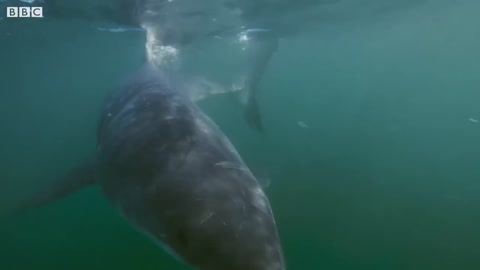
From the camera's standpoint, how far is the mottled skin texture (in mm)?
2717

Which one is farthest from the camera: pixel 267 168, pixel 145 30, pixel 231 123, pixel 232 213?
pixel 231 123

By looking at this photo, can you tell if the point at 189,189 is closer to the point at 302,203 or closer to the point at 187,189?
the point at 187,189

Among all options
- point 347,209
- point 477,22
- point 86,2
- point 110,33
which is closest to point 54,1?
point 86,2

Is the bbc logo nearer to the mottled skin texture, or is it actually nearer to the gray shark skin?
the gray shark skin

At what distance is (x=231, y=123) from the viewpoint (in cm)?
5456

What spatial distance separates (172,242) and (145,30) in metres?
19.5

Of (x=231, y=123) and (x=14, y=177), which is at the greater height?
(x=14, y=177)

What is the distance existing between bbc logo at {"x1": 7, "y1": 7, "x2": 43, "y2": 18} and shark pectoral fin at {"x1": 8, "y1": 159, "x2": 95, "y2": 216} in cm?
1345

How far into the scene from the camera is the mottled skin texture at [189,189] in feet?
8.91

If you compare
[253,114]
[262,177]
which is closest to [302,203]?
[253,114]

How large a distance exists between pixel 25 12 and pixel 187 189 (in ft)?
61.7

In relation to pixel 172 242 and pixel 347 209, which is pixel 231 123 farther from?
pixel 172 242

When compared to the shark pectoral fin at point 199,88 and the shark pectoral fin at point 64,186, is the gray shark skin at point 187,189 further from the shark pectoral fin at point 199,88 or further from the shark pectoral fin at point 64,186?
the shark pectoral fin at point 199,88

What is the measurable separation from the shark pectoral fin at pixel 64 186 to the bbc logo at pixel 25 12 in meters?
13.5
